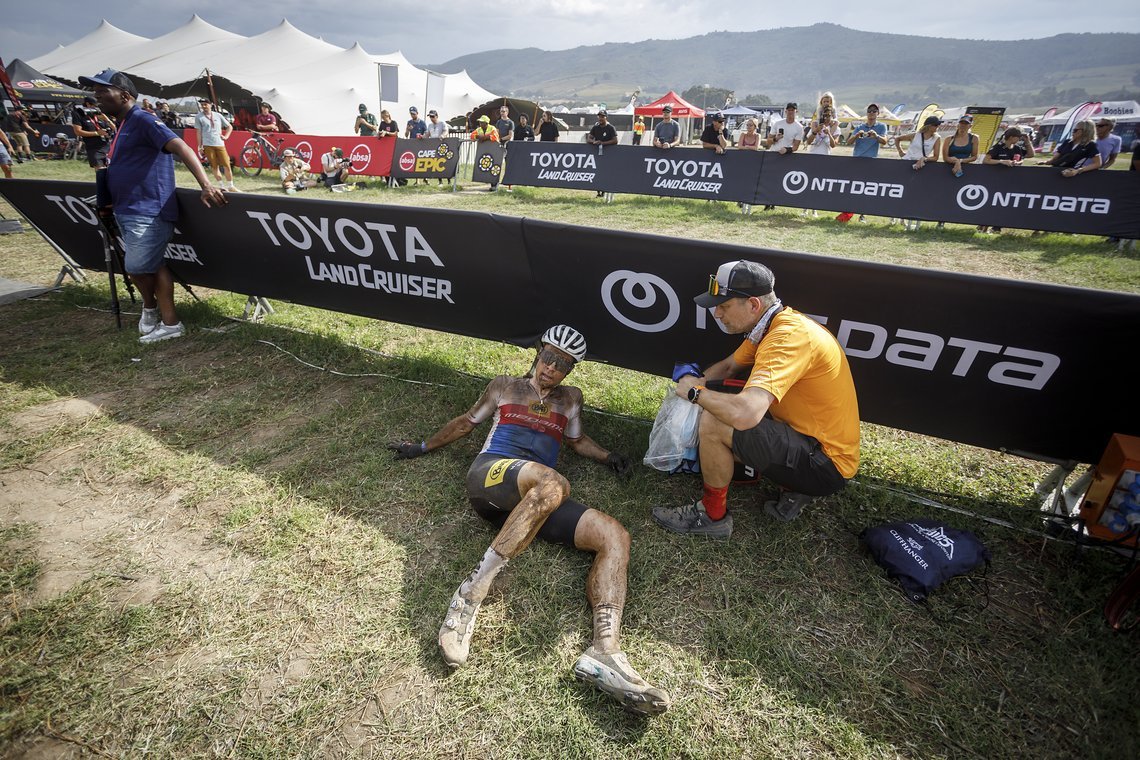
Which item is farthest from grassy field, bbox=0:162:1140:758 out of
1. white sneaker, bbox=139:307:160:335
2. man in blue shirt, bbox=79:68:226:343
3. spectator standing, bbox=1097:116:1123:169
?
spectator standing, bbox=1097:116:1123:169

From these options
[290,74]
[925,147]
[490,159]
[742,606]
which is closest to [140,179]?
[742,606]

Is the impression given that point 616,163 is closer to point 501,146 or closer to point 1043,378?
point 501,146

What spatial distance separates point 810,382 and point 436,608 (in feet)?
7.95

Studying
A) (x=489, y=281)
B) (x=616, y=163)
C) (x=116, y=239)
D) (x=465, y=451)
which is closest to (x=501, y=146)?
(x=616, y=163)

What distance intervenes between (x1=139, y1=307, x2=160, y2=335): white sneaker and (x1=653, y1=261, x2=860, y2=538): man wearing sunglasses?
5864mm

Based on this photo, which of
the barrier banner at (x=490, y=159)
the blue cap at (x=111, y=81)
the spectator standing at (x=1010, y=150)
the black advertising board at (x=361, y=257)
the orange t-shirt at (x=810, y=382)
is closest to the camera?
the orange t-shirt at (x=810, y=382)

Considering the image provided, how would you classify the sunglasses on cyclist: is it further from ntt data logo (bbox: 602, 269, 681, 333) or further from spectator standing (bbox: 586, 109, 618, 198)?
spectator standing (bbox: 586, 109, 618, 198)

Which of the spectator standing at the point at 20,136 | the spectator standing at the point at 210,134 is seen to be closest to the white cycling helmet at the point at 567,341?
the spectator standing at the point at 210,134

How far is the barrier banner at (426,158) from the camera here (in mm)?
15602

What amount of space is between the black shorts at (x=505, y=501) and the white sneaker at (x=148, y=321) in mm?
4846

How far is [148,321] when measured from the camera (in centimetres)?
573

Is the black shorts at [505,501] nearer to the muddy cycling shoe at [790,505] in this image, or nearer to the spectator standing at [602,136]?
the muddy cycling shoe at [790,505]

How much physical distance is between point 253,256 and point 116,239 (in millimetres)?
1879

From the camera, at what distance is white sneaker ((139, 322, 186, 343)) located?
5.61m
